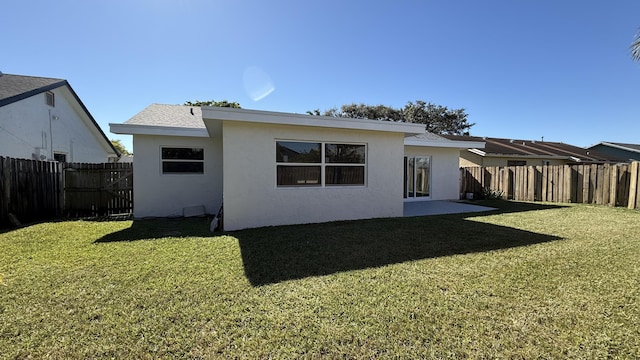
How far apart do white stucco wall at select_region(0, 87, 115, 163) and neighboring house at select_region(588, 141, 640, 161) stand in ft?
148

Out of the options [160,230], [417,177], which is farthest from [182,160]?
[417,177]

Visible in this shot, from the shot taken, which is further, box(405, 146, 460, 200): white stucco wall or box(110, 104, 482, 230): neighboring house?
box(405, 146, 460, 200): white stucco wall

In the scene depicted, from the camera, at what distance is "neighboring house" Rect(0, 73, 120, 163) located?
10.5 meters

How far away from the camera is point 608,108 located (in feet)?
76.8

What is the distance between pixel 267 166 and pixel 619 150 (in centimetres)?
3852

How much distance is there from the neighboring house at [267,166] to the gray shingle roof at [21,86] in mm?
4754

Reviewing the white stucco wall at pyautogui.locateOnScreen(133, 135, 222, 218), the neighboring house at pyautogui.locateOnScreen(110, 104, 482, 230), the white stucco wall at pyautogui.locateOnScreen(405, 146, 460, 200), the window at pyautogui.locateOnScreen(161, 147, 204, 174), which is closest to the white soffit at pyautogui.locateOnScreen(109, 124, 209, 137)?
the neighboring house at pyautogui.locateOnScreen(110, 104, 482, 230)

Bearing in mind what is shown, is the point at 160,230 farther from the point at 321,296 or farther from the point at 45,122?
the point at 45,122

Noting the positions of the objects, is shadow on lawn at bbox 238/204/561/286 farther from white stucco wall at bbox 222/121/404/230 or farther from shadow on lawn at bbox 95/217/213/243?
shadow on lawn at bbox 95/217/213/243

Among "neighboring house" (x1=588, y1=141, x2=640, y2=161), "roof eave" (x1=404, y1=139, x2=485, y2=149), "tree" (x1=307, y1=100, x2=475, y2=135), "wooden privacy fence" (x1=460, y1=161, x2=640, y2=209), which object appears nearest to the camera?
"wooden privacy fence" (x1=460, y1=161, x2=640, y2=209)

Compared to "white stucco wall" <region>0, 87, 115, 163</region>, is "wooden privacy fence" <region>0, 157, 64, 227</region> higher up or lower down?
lower down

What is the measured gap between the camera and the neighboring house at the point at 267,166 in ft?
22.7

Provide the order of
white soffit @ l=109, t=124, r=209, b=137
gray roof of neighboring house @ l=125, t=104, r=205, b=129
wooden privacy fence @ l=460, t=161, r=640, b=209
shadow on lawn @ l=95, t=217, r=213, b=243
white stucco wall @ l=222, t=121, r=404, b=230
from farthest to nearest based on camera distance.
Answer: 1. wooden privacy fence @ l=460, t=161, r=640, b=209
2. gray roof of neighboring house @ l=125, t=104, r=205, b=129
3. white soffit @ l=109, t=124, r=209, b=137
4. white stucco wall @ l=222, t=121, r=404, b=230
5. shadow on lawn @ l=95, t=217, r=213, b=243

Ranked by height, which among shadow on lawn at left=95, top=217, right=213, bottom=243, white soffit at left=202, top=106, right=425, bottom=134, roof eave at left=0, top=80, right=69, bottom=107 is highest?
roof eave at left=0, top=80, right=69, bottom=107
